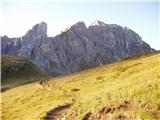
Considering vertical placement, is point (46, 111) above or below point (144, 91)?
below

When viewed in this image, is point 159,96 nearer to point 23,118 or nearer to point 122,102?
point 122,102

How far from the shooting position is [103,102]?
4825 centimetres

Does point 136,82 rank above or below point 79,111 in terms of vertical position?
above

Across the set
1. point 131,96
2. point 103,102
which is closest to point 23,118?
point 103,102

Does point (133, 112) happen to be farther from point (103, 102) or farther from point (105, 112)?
point (103, 102)

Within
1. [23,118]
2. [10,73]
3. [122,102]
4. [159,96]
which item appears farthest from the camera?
[10,73]

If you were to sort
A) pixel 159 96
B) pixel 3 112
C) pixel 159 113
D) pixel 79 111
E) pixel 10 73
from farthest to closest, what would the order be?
pixel 10 73 < pixel 3 112 < pixel 79 111 < pixel 159 96 < pixel 159 113

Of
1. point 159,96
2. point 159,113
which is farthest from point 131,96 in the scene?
point 159,113

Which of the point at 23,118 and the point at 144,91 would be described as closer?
the point at 144,91

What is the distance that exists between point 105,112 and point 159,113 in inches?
330

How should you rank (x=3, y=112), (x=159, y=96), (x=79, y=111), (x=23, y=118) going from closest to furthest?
1. (x=159, y=96)
2. (x=79, y=111)
3. (x=23, y=118)
4. (x=3, y=112)

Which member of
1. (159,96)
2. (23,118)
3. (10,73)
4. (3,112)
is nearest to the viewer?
(159,96)

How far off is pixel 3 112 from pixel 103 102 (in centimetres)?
3277

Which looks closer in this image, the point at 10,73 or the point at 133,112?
the point at 133,112
